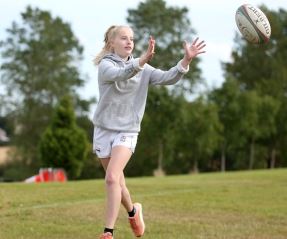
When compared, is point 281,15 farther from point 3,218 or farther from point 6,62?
point 3,218

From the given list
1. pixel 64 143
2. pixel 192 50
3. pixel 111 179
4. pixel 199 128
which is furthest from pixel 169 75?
pixel 199 128

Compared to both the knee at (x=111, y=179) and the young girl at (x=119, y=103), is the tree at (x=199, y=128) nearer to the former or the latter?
the young girl at (x=119, y=103)

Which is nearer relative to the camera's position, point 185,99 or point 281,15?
point 185,99

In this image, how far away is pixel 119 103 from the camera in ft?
19.3

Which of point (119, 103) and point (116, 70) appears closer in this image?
point (116, 70)

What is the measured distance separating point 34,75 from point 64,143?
12479mm

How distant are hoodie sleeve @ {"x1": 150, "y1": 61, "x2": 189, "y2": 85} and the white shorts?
0.61 metres

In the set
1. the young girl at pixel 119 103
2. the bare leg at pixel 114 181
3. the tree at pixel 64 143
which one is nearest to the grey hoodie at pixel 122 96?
the young girl at pixel 119 103

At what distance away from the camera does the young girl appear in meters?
5.71

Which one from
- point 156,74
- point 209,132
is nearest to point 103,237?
point 156,74

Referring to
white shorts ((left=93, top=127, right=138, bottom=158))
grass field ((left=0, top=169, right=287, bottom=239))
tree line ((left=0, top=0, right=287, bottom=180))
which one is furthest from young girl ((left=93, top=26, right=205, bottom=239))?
tree line ((left=0, top=0, right=287, bottom=180))

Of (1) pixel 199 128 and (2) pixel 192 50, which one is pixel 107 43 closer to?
(2) pixel 192 50

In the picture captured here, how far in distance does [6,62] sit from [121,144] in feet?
138

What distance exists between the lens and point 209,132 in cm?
4147
